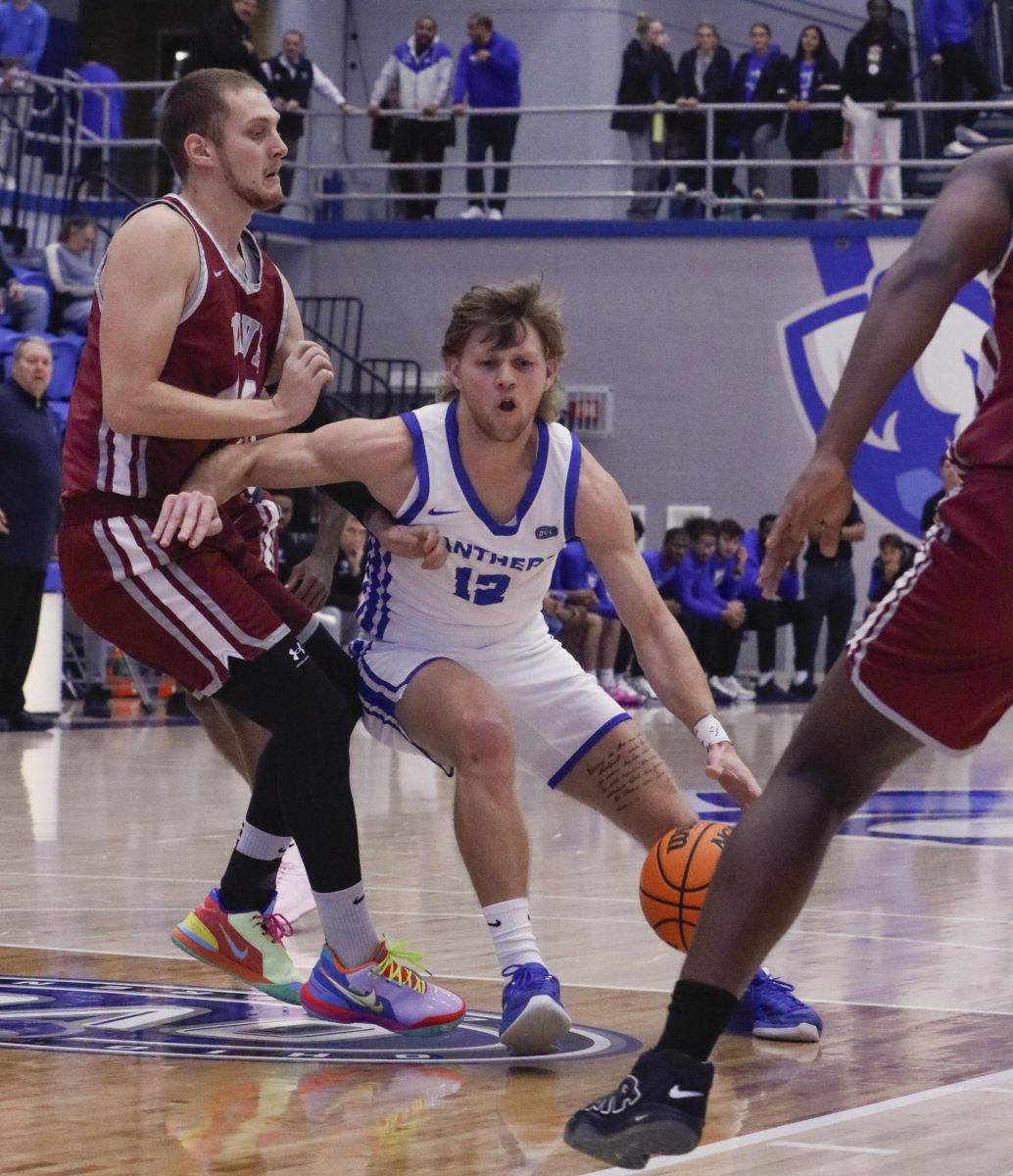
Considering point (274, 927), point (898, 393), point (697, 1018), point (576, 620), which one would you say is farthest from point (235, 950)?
point (898, 393)

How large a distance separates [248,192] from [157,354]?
0.52 meters

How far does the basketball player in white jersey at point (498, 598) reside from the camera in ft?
15.6

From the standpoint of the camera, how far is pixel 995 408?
329 cm

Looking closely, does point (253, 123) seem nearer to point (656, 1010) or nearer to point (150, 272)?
point (150, 272)

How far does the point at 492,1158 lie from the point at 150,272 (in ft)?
6.90

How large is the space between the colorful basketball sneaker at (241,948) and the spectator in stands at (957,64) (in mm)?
16303

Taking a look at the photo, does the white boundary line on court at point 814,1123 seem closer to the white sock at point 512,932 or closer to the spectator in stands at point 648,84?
the white sock at point 512,932

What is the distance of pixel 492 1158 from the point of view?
12.0ft

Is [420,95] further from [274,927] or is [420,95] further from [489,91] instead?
[274,927]

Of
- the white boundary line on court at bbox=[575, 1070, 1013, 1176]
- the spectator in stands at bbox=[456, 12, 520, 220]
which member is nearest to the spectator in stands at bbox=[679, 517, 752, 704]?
the spectator in stands at bbox=[456, 12, 520, 220]

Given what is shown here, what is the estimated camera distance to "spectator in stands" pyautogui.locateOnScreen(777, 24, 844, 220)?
20359 millimetres

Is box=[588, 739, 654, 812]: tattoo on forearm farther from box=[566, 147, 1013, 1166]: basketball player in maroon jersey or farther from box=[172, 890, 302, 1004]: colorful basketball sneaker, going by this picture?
box=[566, 147, 1013, 1166]: basketball player in maroon jersey

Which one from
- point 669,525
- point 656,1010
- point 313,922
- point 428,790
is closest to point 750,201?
point 669,525

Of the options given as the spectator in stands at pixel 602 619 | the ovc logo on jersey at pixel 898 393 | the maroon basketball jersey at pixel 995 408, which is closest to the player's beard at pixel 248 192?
the maroon basketball jersey at pixel 995 408
